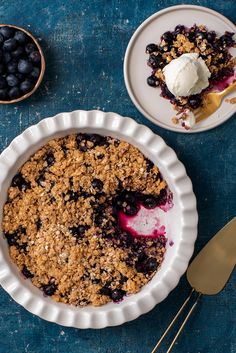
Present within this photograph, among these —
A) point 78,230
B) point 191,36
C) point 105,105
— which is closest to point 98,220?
point 78,230

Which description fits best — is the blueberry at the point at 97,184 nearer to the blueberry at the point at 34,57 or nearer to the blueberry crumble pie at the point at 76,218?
the blueberry crumble pie at the point at 76,218

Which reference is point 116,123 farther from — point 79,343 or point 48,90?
point 79,343

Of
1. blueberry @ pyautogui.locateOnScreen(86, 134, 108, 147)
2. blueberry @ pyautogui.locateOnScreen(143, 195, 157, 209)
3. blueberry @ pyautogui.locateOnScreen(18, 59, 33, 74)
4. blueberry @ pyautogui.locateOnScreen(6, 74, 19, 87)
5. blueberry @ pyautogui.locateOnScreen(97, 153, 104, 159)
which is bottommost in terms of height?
blueberry @ pyautogui.locateOnScreen(143, 195, 157, 209)

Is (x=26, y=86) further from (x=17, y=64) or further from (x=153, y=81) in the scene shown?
(x=153, y=81)

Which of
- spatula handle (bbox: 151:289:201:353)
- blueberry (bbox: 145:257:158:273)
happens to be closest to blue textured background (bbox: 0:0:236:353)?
spatula handle (bbox: 151:289:201:353)

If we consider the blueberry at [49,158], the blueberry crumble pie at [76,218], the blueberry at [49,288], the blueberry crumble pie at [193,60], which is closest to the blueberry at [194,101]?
the blueberry crumble pie at [193,60]

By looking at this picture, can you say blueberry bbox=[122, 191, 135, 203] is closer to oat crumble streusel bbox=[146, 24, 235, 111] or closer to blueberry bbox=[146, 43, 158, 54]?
oat crumble streusel bbox=[146, 24, 235, 111]

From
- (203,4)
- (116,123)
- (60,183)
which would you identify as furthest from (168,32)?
(60,183)
